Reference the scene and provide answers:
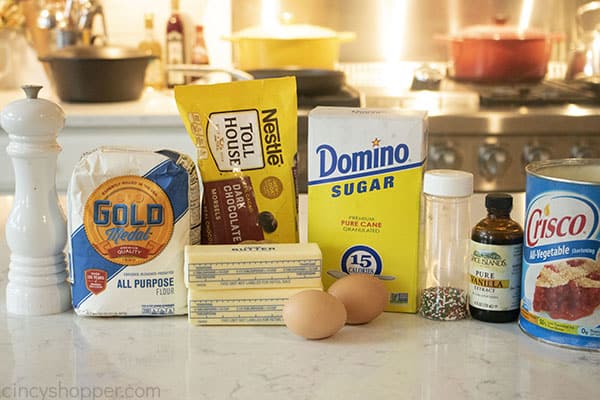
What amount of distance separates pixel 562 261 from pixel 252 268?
1.09 feet

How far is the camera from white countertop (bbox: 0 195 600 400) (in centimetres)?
83

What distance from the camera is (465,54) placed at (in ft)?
9.66

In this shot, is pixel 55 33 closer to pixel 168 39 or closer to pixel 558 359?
pixel 168 39

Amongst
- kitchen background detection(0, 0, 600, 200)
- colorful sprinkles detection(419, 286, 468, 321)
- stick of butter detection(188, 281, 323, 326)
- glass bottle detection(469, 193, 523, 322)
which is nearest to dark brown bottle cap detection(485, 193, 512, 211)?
glass bottle detection(469, 193, 523, 322)

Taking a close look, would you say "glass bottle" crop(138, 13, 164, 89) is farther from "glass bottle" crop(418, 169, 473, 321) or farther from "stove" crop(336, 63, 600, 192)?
"glass bottle" crop(418, 169, 473, 321)

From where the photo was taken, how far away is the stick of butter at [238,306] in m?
0.99

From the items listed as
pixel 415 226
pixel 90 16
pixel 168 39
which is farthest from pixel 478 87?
pixel 415 226

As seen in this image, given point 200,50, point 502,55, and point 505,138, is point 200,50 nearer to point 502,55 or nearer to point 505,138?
point 502,55

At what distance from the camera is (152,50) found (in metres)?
3.12

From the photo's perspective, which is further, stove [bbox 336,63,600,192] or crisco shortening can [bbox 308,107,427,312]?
stove [bbox 336,63,600,192]

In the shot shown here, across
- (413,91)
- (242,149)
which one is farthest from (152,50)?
(242,149)
